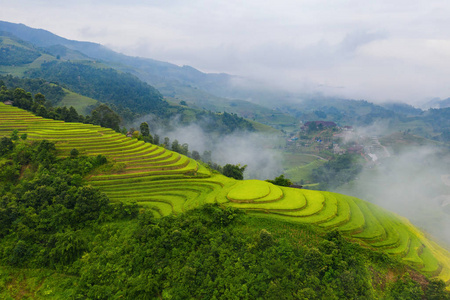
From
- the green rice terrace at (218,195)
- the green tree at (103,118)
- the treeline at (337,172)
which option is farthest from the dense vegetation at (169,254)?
the treeline at (337,172)

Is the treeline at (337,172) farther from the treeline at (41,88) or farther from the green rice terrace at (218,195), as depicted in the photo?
the treeline at (41,88)

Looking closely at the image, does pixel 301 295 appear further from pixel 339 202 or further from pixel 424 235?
pixel 424 235

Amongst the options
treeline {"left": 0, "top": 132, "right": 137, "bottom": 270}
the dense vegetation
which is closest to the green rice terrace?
the dense vegetation

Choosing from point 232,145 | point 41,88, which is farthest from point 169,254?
point 41,88

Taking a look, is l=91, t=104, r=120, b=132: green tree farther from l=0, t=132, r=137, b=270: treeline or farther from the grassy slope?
the grassy slope

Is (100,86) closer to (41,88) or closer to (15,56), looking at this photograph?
(41,88)

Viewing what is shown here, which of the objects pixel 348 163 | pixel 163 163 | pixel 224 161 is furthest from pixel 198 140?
pixel 163 163
